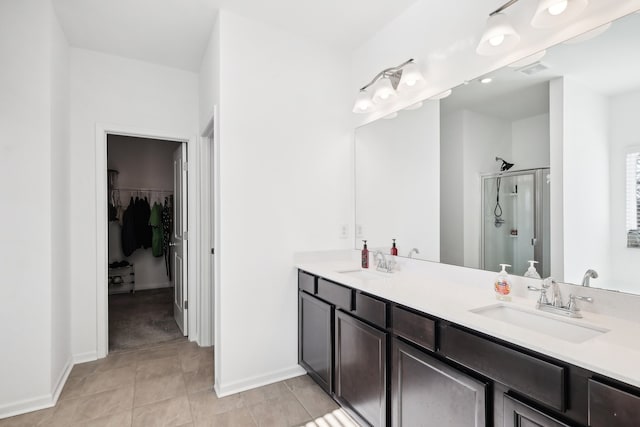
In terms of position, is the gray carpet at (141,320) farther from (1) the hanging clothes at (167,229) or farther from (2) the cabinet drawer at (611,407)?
(2) the cabinet drawer at (611,407)

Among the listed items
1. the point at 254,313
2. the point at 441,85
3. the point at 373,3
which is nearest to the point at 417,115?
the point at 441,85

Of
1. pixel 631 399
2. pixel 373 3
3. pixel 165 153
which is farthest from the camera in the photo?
pixel 165 153

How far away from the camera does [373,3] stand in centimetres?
229

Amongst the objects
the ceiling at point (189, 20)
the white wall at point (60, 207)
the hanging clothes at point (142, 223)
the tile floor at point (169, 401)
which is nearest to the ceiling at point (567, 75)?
the ceiling at point (189, 20)

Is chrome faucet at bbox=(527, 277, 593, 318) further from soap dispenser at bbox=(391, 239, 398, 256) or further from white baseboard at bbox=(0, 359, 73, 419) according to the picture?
white baseboard at bbox=(0, 359, 73, 419)

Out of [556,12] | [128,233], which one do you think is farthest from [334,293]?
[128,233]

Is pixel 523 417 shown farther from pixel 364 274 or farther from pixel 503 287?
pixel 364 274

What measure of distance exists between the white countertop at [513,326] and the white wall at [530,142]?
26.8 inches

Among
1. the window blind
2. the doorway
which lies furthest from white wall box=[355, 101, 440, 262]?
the doorway

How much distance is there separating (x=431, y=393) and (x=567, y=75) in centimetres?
159

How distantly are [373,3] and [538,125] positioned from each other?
141 centimetres

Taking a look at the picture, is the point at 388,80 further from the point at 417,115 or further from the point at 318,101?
the point at 318,101

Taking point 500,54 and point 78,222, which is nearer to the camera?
point 500,54

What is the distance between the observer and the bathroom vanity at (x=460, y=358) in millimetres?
974
